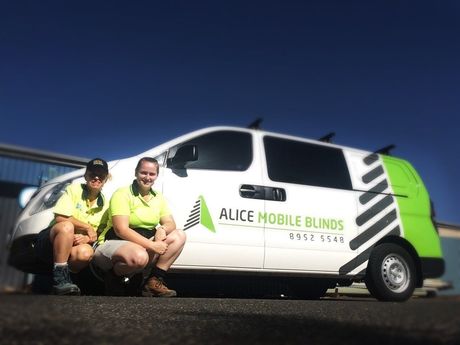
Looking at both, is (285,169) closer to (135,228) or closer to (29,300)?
(135,228)

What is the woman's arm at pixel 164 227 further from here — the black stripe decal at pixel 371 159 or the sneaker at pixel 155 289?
the black stripe decal at pixel 371 159

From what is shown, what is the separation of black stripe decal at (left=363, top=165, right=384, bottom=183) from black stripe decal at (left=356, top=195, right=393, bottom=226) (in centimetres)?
27

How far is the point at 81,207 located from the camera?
11.0ft

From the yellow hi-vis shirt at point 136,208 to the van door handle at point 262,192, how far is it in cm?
86

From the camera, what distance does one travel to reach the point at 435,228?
5.29 meters

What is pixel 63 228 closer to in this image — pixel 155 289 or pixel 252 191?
pixel 155 289

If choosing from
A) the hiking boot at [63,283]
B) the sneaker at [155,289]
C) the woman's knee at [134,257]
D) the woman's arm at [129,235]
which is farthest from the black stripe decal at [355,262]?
the hiking boot at [63,283]

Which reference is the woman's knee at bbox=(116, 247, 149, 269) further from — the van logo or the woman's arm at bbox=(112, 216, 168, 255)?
the van logo

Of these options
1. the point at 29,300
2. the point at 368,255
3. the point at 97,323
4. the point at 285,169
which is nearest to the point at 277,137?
the point at 285,169

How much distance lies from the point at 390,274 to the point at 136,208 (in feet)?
9.52

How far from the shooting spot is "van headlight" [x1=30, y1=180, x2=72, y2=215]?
3.58 m

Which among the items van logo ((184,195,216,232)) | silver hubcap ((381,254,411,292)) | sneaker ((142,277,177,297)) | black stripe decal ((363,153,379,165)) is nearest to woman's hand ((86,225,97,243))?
sneaker ((142,277,177,297))

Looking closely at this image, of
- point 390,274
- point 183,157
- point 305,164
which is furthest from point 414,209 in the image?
point 183,157

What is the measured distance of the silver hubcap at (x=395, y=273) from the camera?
4.79m
